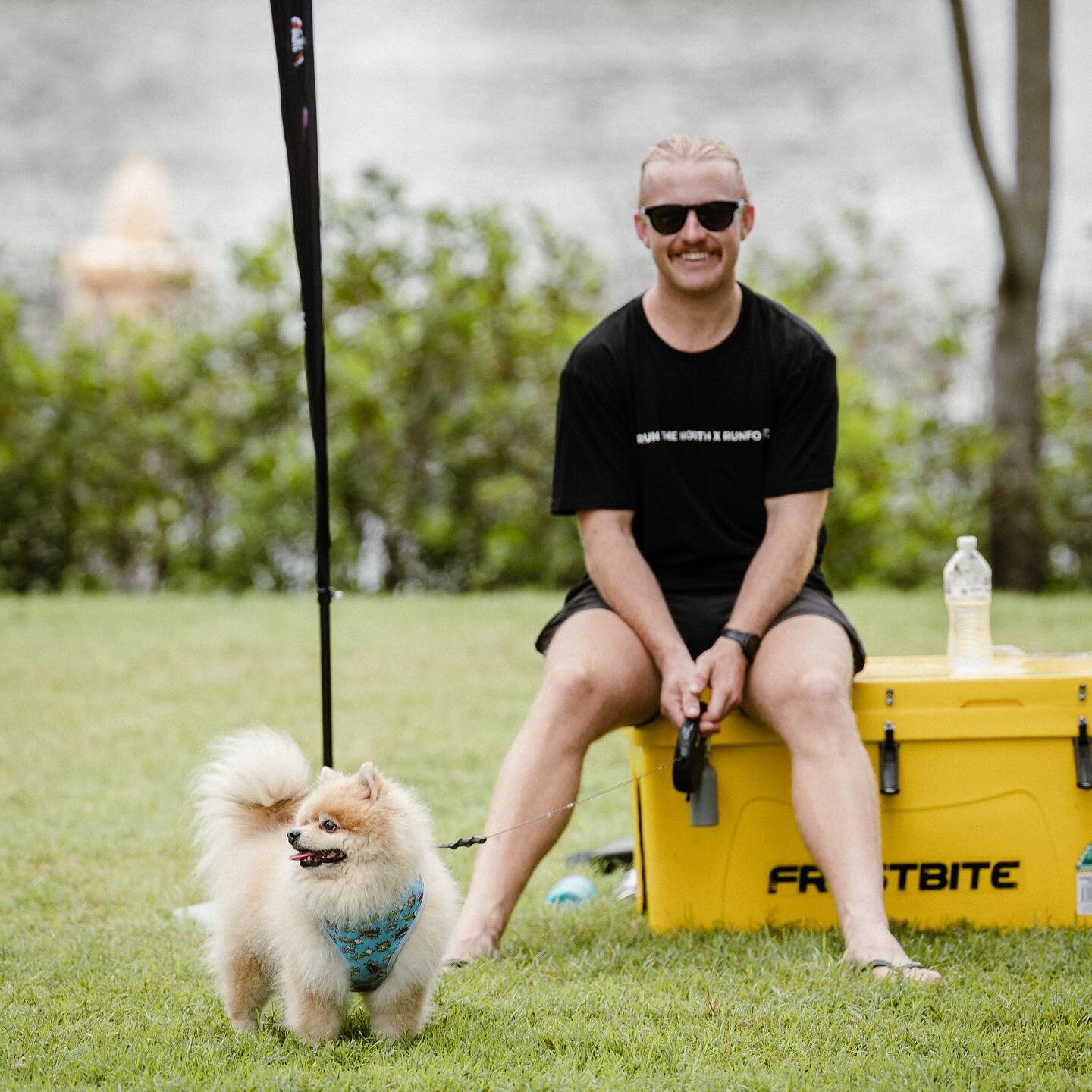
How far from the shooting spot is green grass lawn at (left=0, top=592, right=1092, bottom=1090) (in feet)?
7.06

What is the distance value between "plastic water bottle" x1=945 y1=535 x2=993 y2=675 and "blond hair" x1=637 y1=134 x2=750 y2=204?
0.95m

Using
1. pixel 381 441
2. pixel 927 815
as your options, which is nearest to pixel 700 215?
pixel 927 815

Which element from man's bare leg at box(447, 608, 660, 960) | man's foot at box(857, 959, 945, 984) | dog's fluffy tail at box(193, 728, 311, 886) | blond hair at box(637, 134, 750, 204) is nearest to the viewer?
dog's fluffy tail at box(193, 728, 311, 886)

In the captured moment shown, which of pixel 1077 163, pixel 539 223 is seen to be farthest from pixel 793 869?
pixel 1077 163

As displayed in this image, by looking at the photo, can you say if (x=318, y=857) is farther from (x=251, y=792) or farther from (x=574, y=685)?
(x=574, y=685)

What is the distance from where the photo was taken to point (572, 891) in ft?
10.8

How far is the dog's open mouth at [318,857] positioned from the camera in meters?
2.13

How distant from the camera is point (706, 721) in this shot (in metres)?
2.75

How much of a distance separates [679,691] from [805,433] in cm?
60

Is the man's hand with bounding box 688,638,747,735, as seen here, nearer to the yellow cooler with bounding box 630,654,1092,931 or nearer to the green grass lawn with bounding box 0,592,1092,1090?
the yellow cooler with bounding box 630,654,1092,931

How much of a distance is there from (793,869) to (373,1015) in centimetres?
100

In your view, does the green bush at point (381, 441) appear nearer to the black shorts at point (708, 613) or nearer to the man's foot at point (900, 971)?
the black shorts at point (708, 613)

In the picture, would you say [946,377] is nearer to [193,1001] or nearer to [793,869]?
[793,869]

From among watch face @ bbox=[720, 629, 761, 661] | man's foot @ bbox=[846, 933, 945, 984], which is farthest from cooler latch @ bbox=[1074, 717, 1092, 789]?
watch face @ bbox=[720, 629, 761, 661]
